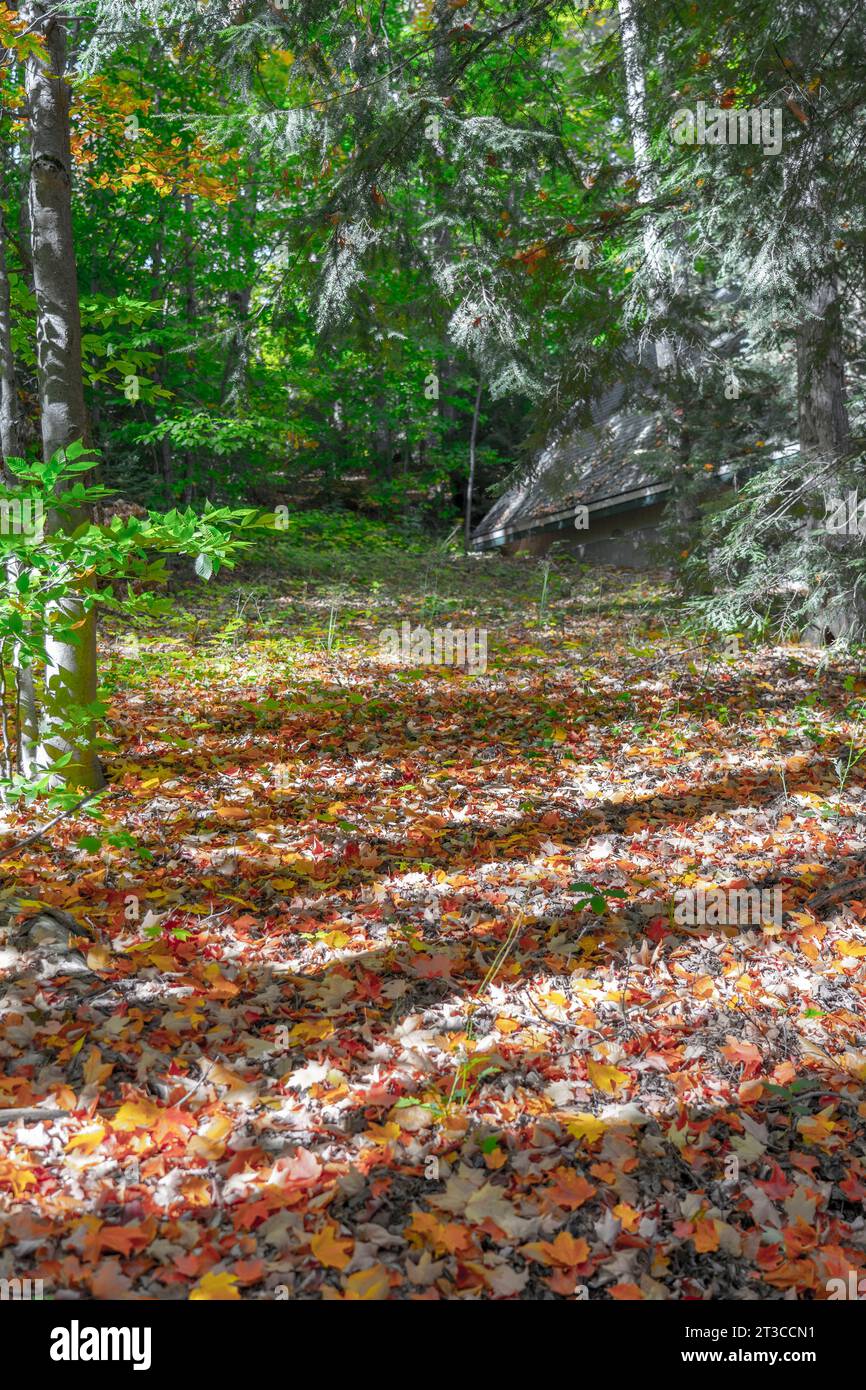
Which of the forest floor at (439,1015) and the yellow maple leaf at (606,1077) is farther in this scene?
the yellow maple leaf at (606,1077)

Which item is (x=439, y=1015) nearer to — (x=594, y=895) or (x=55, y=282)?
(x=594, y=895)

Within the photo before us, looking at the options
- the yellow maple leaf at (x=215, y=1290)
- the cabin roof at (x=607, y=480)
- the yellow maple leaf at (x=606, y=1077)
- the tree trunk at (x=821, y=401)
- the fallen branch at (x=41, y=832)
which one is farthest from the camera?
the cabin roof at (x=607, y=480)

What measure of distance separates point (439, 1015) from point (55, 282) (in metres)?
4.36

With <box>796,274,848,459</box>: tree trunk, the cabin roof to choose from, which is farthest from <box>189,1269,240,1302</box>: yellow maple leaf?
the cabin roof

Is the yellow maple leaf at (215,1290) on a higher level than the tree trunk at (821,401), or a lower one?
lower

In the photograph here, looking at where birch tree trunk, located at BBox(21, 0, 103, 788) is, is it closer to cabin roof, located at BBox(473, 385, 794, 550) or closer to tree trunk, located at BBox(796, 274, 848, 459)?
tree trunk, located at BBox(796, 274, 848, 459)

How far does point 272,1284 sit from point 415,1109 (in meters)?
0.77

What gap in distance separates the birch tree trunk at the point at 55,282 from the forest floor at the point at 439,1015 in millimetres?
944

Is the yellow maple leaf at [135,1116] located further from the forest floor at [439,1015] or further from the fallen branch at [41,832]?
the fallen branch at [41,832]

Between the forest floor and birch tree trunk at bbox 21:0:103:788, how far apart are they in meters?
0.94

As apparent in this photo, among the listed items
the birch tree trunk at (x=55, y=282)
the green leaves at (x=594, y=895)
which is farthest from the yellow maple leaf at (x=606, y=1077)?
the birch tree trunk at (x=55, y=282)

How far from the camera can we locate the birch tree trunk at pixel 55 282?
4.89m

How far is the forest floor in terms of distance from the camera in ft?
8.34
